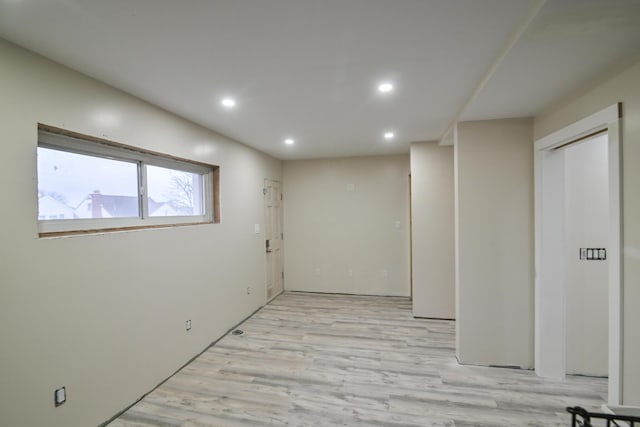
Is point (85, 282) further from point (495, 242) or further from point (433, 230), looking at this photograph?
point (433, 230)

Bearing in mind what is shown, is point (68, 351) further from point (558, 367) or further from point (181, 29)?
point (558, 367)

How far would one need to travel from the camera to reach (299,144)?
4.02m

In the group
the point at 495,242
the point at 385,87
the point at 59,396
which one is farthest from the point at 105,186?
the point at 495,242

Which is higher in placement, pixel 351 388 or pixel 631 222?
pixel 631 222

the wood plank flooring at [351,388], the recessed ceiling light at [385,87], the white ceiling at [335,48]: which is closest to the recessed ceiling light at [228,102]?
the white ceiling at [335,48]

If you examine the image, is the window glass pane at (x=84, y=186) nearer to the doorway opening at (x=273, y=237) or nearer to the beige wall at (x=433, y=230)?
the doorway opening at (x=273, y=237)

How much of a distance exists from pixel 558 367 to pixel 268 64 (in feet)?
11.6

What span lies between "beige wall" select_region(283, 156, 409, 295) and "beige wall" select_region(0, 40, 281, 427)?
2.32 meters

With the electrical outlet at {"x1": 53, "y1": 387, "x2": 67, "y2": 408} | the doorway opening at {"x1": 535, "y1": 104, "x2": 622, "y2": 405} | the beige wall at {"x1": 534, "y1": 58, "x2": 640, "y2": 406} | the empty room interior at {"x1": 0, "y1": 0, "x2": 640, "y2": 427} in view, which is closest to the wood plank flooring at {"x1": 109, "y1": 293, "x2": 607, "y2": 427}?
the empty room interior at {"x1": 0, "y1": 0, "x2": 640, "y2": 427}

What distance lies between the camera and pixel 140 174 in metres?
2.50

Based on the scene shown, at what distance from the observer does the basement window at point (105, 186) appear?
181 centimetres

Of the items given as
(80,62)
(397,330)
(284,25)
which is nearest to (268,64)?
(284,25)

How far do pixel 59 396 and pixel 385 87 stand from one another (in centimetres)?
306

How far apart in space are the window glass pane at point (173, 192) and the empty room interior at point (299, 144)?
0.03 m
